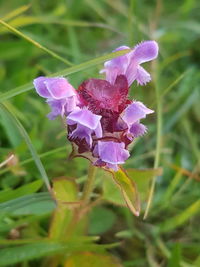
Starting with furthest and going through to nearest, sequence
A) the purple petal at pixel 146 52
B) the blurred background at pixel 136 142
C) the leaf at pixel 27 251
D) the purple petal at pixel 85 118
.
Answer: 1. the blurred background at pixel 136 142
2. the leaf at pixel 27 251
3. the purple petal at pixel 146 52
4. the purple petal at pixel 85 118

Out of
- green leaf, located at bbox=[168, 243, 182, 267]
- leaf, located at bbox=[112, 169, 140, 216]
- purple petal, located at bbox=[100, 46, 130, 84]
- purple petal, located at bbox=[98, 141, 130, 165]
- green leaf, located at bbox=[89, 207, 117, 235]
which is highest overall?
purple petal, located at bbox=[100, 46, 130, 84]

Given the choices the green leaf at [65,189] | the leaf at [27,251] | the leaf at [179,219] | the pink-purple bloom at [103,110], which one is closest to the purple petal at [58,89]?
the pink-purple bloom at [103,110]

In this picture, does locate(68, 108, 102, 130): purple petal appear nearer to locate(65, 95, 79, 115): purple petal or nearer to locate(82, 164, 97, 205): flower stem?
locate(65, 95, 79, 115): purple petal

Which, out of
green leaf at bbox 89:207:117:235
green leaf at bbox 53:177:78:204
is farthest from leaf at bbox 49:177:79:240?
green leaf at bbox 89:207:117:235

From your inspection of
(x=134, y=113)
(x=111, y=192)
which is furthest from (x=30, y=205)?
(x=134, y=113)

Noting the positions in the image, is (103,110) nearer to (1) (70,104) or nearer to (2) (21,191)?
(1) (70,104)

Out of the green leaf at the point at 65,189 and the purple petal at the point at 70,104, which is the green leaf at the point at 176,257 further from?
the purple petal at the point at 70,104

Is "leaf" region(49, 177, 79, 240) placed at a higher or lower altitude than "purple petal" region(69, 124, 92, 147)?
lower

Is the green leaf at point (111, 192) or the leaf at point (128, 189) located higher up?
the leaf at point (128, 189)
